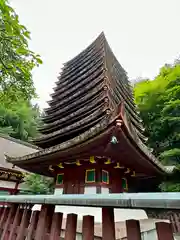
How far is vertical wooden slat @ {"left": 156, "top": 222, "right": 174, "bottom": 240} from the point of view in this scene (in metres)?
0.78

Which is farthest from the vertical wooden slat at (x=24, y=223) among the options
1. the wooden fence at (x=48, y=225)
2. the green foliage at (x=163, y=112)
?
the green foliage at (x=163, y=112)

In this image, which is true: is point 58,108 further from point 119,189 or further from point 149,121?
point 149,121

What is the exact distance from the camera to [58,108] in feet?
25.4

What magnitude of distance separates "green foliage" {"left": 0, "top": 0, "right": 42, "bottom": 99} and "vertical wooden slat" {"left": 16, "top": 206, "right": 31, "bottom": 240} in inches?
113

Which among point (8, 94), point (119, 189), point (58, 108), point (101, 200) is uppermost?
point (58, 108)

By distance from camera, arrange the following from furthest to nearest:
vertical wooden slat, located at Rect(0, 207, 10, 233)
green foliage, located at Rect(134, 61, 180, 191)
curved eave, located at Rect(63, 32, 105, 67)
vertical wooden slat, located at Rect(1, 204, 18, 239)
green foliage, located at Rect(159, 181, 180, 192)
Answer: curved eave, located at Rect(63, 32, 105, 67)
green foliage, located at Rect(134, 61, 180, 191)
green foliage, located at Rect(159, 181, 180, 192)
vertical wooden slat, located at Rect(0, 207, 10, 233)
vertical wooden slat, located at Rect(1, 204, 18, 239)

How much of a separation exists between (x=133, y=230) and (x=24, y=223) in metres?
1.06

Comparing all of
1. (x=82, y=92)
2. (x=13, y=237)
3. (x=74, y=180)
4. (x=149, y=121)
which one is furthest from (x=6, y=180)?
(x=149, y=121)

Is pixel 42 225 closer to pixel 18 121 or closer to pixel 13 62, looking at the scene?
pixel 13 62

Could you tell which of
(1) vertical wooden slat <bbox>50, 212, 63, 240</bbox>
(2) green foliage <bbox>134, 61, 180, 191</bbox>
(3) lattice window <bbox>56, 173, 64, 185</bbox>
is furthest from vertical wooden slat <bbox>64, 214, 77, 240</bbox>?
(2) green foliage <bbox>134, 61, 180, 191</bbox>

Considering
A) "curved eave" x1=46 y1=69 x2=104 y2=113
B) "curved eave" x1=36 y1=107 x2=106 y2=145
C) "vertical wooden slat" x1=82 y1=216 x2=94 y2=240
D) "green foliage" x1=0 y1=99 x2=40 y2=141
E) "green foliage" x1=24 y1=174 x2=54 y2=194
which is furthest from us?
"green foliage" x1=0 y1=99 x2=40 y2=141

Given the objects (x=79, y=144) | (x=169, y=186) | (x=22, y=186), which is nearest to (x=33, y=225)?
(x=79, y=144)

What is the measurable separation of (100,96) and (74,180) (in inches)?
112

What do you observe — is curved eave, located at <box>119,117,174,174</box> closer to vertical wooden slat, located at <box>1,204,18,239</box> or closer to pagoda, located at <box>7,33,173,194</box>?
pagoda, located at <box>7,33,173,194</box>
